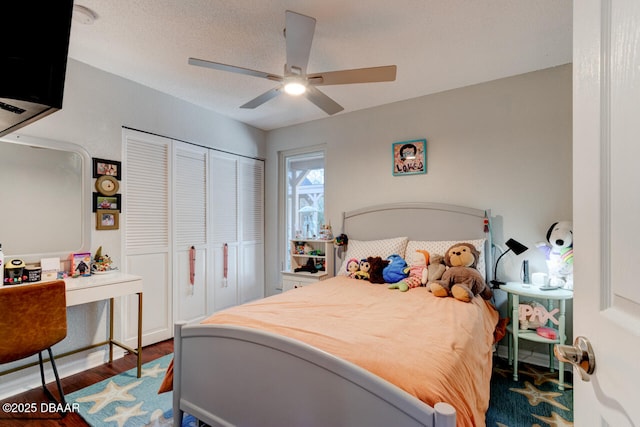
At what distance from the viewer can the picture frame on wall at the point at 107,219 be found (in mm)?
2674

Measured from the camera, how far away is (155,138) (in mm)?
3127

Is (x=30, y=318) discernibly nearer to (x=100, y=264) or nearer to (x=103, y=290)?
(x=103, y=290)

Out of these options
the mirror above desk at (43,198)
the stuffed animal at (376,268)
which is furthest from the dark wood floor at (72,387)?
the stuffed animal at (376,268)

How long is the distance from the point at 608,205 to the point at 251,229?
4002 millimetres

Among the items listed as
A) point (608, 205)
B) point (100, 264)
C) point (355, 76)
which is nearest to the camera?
point (608, 205)

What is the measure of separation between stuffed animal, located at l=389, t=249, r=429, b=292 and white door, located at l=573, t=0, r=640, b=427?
2.01 meters

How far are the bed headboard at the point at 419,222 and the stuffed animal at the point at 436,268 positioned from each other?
1.34 feet

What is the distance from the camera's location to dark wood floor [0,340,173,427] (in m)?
1.89

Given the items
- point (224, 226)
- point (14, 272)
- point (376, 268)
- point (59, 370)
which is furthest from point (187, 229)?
point (376, 268)

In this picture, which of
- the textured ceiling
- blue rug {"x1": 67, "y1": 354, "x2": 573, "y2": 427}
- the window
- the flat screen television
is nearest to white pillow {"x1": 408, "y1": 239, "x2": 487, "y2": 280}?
blue rug {"x1": 67, "y1": 354, "x2": 573, "y2": 427}

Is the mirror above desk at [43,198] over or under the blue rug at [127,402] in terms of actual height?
over

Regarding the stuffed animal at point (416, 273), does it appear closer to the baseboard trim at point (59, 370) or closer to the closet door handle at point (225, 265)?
the closet door handle at point (225, 265)

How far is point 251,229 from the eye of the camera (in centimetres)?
427

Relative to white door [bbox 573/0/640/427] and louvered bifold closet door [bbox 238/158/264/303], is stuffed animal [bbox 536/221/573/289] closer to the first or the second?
white door [bbox 573/0/640/427]
